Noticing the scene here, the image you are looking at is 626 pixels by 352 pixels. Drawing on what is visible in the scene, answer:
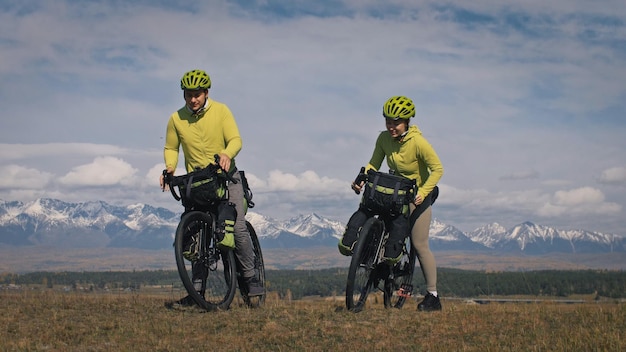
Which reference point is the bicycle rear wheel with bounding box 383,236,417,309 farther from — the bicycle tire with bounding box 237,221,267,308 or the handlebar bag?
the bicycle tire with bounding box 237,221,267,308

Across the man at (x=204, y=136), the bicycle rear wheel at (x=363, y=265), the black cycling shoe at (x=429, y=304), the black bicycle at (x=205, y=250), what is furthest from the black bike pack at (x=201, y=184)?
the black cycling shoe at (x=429, y=304)

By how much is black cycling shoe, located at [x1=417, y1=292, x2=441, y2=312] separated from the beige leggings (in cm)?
24

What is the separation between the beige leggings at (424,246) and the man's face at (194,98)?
14.6 ft

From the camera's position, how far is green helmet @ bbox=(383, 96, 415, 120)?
12039mm

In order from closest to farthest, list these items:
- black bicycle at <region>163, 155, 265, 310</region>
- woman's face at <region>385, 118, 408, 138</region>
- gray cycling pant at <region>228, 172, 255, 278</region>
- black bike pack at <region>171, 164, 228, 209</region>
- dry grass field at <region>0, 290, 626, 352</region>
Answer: dry grass field at <region>0, 290, 626, 352</region> < black bicycle at <region>163, 155, 265, 310</region> < black bike pack at <region>171, 164, 228, 209</region> < gray cycling pant at <region>228, 172, 255, 278</region> < woman's face at <region>385, 118, 408, 138</region>

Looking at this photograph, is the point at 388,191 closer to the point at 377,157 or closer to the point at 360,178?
the point at 360,178

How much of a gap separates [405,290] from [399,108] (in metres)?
3.68

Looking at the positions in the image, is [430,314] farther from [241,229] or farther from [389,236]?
[241,229]

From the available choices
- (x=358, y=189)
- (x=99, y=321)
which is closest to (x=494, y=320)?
(x=358, y=189)

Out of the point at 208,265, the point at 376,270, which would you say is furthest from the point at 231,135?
the point at 376,270

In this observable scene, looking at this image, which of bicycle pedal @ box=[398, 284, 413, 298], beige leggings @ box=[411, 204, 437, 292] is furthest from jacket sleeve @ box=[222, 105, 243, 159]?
bicycle pedal @ box=[398, 284, 413, 298]

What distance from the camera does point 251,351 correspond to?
817 centimetres

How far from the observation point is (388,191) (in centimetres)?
1162

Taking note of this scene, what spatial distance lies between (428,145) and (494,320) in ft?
11.1
